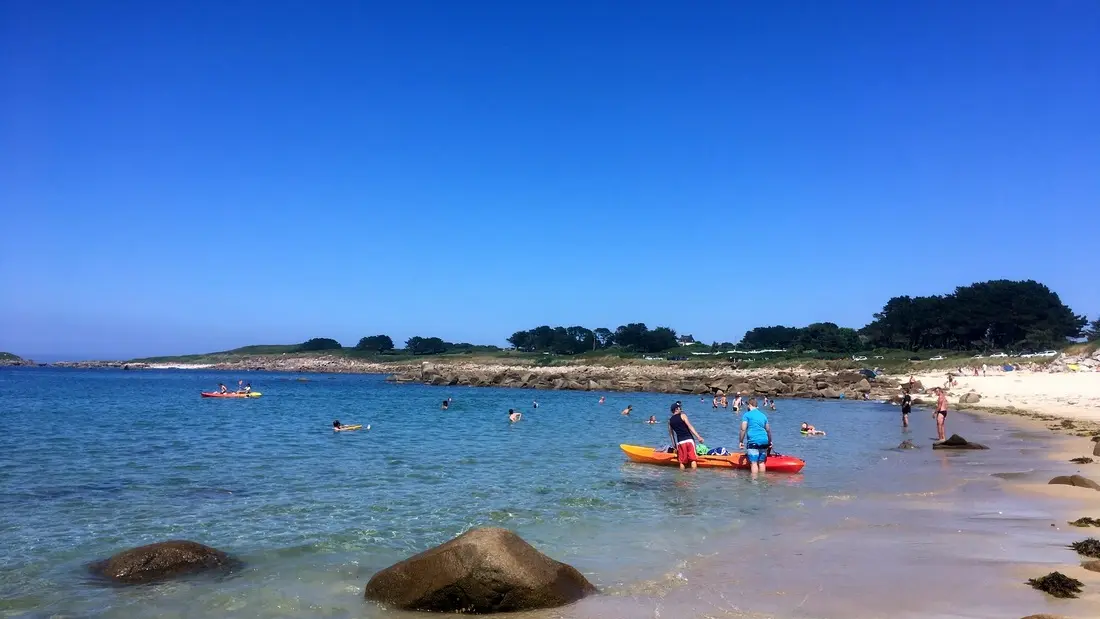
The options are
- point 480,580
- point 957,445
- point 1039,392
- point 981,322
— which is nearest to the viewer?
point 480,580

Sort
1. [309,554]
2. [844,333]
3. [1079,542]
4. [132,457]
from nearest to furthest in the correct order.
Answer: [1079,542]
[309,554]
[132,457]
[844,333]

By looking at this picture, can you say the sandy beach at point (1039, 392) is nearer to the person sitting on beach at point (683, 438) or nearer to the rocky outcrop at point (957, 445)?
the rocky outcrop at point (957, 445)

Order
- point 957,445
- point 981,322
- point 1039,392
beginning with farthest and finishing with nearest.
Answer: point 981,322, point 1039,392, point 957,445

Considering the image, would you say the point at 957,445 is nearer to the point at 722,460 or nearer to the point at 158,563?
the point at 722,460

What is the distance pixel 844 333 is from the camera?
108 m

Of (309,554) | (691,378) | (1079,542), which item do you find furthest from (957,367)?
(309,554)

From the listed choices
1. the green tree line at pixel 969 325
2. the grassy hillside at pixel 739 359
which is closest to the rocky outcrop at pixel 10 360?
the grassy hillside at pixel 739 359

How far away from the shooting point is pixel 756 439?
16.0 m

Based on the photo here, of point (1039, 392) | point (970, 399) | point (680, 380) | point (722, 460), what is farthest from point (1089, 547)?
point (680, 380)

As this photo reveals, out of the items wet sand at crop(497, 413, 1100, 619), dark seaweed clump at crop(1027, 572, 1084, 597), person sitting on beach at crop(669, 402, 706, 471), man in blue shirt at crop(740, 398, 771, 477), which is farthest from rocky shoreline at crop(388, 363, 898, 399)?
dark seaweed clump at crop(1027, 572, 1084, 597)

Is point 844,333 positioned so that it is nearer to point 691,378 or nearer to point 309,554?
point 691,378

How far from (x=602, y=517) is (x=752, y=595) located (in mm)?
4668

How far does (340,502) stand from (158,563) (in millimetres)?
4600

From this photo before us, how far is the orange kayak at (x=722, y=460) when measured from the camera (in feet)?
53.6
